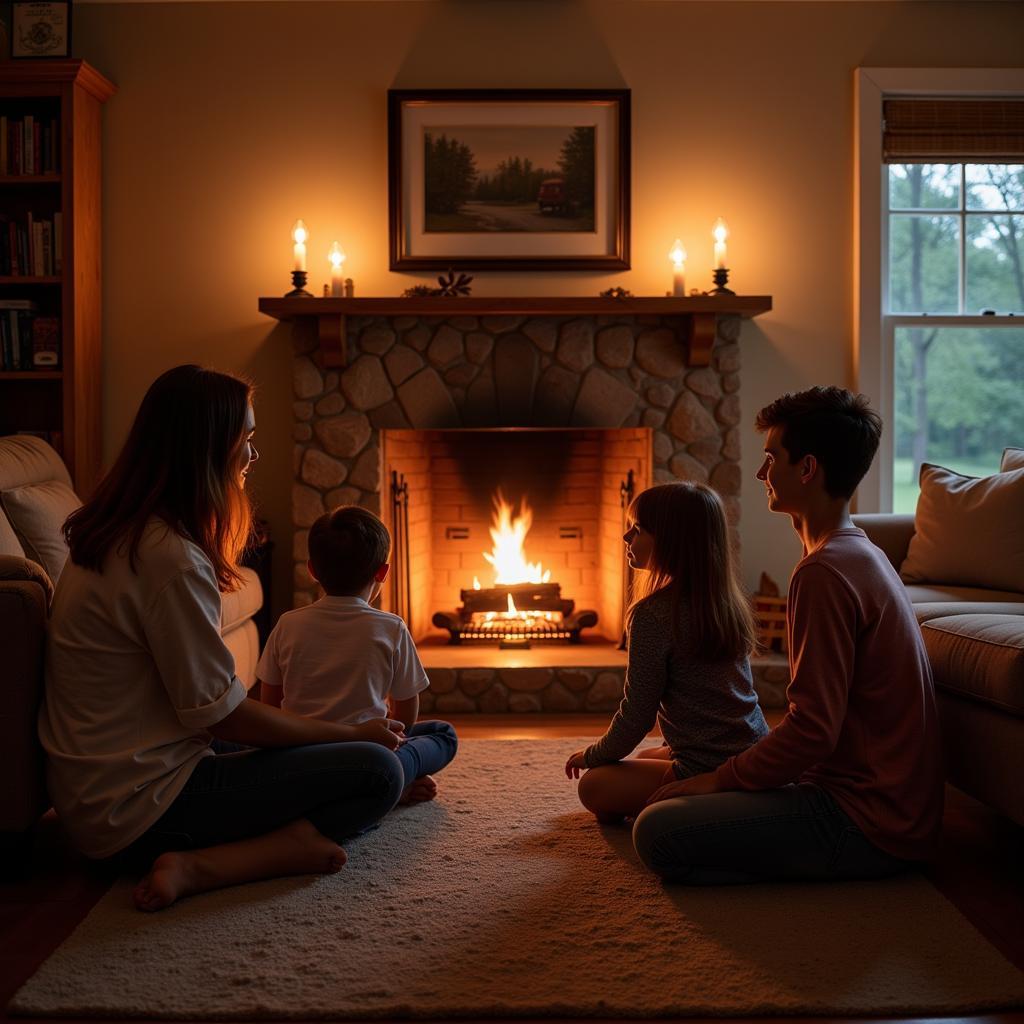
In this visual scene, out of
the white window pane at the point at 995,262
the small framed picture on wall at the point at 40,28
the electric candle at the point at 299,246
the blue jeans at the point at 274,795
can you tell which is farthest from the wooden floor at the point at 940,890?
the small framed picture on wall at the point at 40,28

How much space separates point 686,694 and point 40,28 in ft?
11.1

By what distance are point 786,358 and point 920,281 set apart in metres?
0.62

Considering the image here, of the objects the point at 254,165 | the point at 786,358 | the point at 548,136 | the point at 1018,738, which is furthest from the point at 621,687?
the point at 254,165

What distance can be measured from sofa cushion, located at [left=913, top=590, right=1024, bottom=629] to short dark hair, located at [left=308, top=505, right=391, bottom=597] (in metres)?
1.25

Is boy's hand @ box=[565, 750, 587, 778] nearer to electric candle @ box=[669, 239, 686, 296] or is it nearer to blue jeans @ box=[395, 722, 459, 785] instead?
blue jeans @ box=[395, 722, 459, 785]

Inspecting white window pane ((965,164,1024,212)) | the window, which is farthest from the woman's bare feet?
white window pane ((965,164,1024,212))

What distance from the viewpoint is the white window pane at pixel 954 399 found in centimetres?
421

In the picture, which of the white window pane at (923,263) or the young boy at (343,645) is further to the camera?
the white window pane at (923,263)

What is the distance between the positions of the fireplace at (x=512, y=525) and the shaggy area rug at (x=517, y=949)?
206cm

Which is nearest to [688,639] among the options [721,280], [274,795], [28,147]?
[274,795]

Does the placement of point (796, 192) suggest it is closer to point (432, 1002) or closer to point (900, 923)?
point (900, 923)

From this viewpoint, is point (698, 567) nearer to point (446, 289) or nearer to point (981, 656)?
point (981, 656)

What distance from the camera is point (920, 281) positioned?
419cm

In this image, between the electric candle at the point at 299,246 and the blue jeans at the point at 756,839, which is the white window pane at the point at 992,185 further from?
the blue jeans at the point at 756,839
